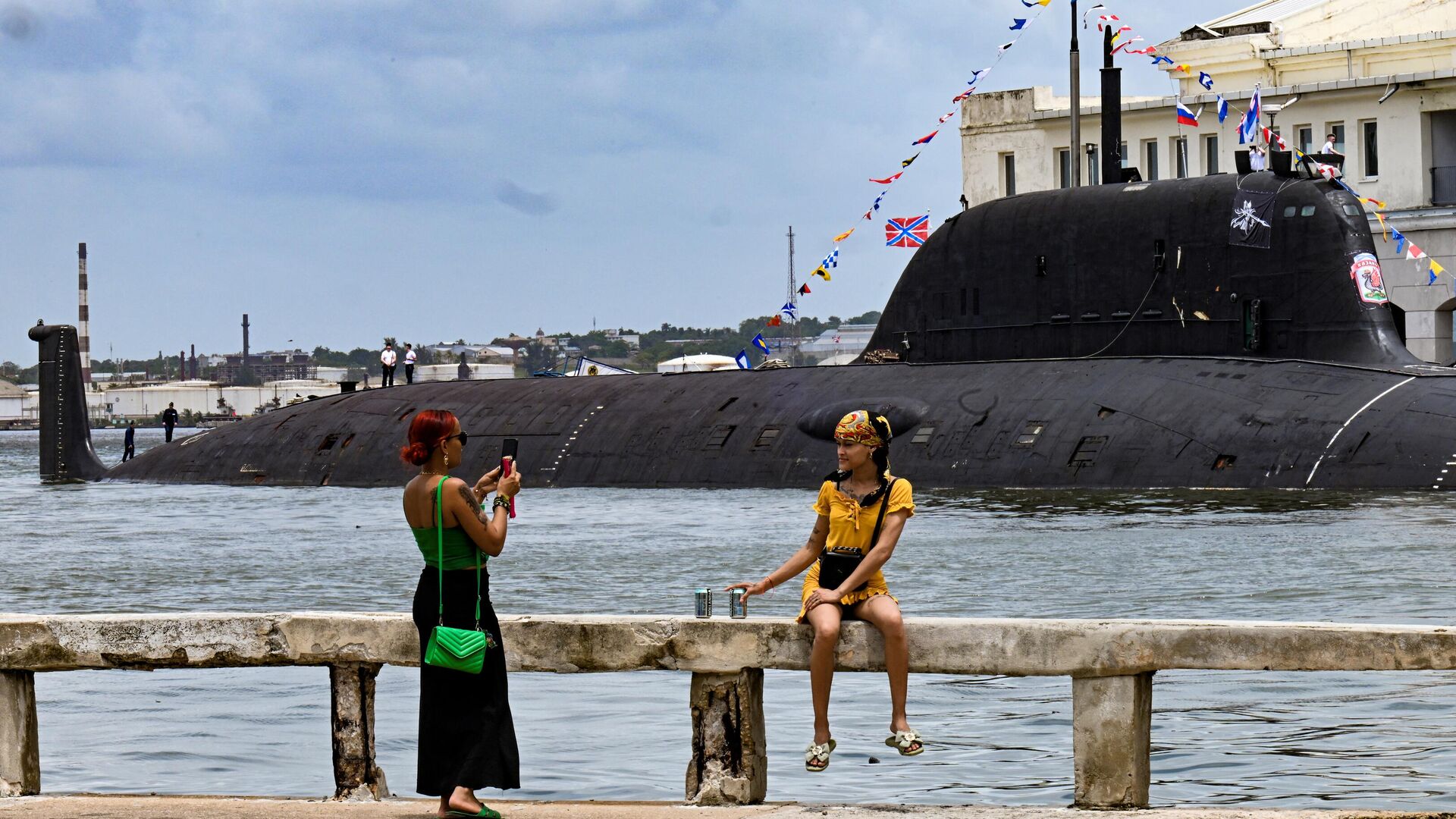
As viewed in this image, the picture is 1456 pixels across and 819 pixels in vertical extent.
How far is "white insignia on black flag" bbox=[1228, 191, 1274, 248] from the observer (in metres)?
25.2

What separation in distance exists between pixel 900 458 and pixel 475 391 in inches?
459

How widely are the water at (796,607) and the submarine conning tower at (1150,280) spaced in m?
2.86

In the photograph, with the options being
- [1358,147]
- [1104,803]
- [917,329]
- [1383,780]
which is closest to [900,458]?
[917,329]

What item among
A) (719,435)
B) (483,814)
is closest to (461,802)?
(483,814)

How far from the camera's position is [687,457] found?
95.5 ft

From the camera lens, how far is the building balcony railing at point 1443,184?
161ft

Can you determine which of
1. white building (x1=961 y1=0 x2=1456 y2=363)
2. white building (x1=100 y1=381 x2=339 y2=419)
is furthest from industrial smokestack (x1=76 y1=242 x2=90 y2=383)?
white building (x1=961 y1=0 x2=1456 y2=363)

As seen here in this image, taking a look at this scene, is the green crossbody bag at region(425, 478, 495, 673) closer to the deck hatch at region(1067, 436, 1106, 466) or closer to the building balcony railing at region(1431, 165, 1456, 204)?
the deck hatch at region(1067, 436, 1106, 466)

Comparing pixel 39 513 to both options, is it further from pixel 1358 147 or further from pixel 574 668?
pixel 1358 147

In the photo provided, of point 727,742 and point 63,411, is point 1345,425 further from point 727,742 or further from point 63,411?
point 63,411

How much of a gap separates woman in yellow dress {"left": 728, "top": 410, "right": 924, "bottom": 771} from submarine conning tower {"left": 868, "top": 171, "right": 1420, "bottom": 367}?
1820 cm

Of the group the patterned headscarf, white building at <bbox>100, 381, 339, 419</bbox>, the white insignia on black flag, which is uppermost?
the white insignia on black flag

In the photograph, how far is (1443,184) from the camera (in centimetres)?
4938

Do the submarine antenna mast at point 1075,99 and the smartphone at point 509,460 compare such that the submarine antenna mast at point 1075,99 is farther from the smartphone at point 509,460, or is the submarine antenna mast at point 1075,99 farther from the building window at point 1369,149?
the smartphone at point 509,460
